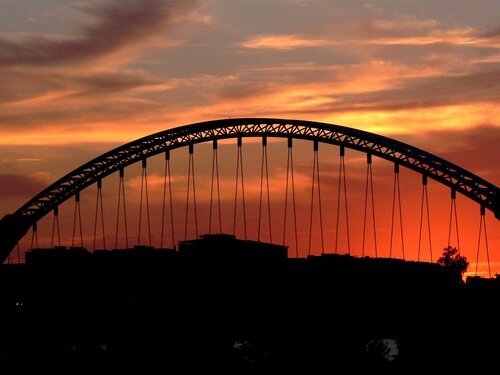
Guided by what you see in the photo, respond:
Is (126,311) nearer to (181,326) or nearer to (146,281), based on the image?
(146,281)

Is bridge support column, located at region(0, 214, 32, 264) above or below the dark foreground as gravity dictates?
above

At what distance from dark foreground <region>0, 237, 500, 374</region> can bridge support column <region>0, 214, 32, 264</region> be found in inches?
310

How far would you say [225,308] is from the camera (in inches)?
6334

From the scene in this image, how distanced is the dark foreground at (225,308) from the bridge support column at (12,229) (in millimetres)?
7863

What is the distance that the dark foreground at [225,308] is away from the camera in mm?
109312

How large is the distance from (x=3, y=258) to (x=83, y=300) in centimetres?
1080

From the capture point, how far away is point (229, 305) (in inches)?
6427

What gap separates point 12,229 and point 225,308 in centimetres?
2329

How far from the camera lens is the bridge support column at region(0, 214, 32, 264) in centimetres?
15125

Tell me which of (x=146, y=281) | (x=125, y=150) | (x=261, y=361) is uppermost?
(x=125, y=150)

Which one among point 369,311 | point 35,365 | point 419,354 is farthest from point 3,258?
point 419,354

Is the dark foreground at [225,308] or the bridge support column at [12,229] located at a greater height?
the bridge support column at [12,229]

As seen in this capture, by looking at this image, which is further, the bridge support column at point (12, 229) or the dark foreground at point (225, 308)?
the bridge support column at point (12, 229)

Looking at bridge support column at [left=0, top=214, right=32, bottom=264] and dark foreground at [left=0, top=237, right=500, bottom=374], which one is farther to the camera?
bridge support column at [left=0, top=214, right=32, bottom=264]
